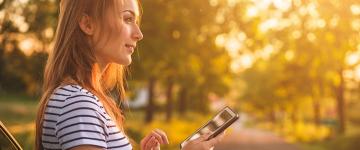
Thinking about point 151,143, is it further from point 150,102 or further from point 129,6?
point 150,102

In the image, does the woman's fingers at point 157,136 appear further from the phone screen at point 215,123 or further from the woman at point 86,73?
the woman at point 86,73

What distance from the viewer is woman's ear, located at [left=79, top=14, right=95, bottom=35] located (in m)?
2.55

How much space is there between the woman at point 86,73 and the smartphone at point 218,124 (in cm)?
14

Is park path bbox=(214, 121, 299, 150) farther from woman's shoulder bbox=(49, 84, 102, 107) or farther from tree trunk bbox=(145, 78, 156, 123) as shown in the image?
woman's shoulder bbox=(49, 84, 102, 107)

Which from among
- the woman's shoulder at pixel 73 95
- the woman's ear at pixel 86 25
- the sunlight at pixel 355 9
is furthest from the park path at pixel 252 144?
the woman's shoulder at pixel 73 95

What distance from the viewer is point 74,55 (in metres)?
2.52

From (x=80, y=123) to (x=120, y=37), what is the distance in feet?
1.70

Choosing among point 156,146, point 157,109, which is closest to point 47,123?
point 156,146

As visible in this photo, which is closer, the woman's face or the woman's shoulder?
the woman's shoulder

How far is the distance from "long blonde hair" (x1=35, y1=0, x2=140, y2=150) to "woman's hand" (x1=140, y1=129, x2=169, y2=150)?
Answer: 1.72 feet

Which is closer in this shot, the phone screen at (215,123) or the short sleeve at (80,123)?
the short sleeve at (80,123)

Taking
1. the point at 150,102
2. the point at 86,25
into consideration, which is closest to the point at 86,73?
the point at 86,25

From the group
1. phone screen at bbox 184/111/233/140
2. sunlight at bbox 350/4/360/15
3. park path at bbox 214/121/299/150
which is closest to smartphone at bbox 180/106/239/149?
phone screen at bbox 184/111/233/140

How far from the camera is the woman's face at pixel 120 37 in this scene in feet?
8.46
